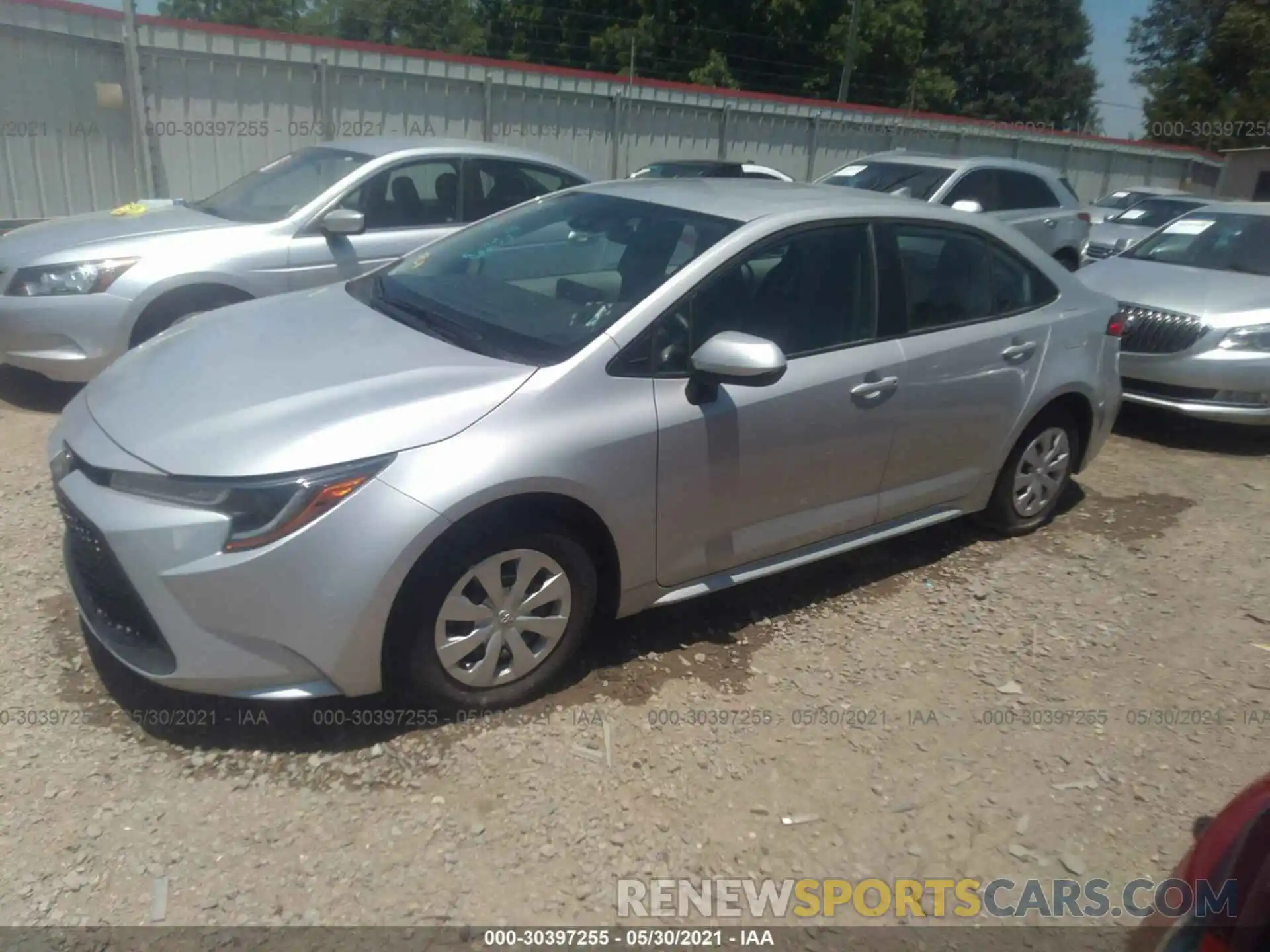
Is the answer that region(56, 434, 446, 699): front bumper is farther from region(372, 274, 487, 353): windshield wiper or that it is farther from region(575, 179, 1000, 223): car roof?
region(575, 179, 1000, 223): car roof

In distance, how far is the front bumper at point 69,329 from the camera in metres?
5.63

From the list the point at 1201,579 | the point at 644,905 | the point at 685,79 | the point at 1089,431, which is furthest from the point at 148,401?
the point at 685,79

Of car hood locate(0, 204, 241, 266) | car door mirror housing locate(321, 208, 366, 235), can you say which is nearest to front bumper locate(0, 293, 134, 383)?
car hood locate(0, 204, 241, 266)

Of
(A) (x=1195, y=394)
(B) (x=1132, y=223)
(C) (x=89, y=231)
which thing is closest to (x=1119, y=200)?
(B) (x=1132, y=223)

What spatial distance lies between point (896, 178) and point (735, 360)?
824 cm

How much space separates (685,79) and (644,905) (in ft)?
103

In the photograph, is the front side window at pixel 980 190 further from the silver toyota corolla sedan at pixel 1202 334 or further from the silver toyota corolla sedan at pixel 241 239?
the silver toyota corolla sedan at pixel 241 239

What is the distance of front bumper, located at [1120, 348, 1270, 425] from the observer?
668cm

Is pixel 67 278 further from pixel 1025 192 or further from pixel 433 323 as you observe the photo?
pixel 1025 192

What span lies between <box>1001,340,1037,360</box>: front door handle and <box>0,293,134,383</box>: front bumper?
454 cm

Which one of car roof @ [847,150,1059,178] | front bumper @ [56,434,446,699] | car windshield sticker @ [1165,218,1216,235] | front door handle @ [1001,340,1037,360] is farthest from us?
car roof @ [847,150,1059,178]

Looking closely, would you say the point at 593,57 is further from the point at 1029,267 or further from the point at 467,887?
the point at 467,887

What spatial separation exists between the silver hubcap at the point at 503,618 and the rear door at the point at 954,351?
1.61m

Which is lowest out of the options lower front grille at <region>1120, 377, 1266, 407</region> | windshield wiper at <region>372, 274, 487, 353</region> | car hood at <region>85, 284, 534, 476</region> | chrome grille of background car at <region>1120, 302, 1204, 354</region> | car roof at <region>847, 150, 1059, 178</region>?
lower front grille at <region>1120, 377, 1266, 407</region>
